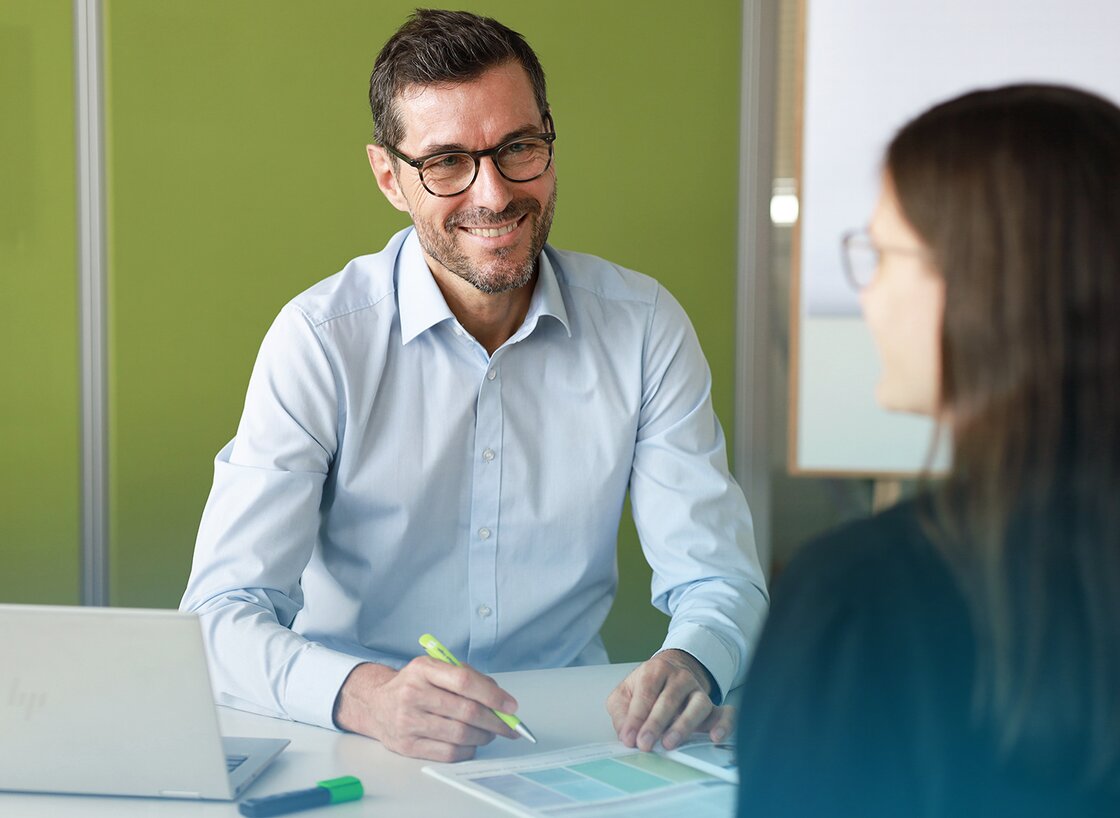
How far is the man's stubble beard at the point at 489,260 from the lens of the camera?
186cm

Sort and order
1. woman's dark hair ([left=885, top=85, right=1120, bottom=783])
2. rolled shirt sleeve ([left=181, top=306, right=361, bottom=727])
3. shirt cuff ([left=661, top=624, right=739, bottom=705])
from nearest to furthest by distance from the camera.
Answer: woman's dark hair ([left=885, top=85, right=1120, bottom=783]) < rolled shirt sleeve ([left=181, top=306, right=361, bottom=727]) < shirt cuff ([left=661, top=624, right=739, bottom=705])

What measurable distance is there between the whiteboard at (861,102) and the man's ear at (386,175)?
1.36 m

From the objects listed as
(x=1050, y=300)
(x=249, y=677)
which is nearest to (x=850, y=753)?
(x=1050, y=300)

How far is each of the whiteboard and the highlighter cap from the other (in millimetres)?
2113

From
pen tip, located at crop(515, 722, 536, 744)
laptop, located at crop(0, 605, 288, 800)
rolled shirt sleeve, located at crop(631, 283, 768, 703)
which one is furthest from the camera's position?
rolled shirt sleeve, located at crop(631, 283, 768, 703)

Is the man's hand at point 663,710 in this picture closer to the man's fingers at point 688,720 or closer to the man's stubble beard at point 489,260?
the man's fingers at point 688,720

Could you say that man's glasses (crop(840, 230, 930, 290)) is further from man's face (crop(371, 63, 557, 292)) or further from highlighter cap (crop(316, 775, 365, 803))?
man's face (crop(371, 63, 557, 292))

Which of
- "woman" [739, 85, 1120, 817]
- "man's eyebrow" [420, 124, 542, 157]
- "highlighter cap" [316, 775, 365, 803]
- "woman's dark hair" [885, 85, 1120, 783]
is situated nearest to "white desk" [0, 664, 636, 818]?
"highlighter cap" [316, 775, 365, 803]

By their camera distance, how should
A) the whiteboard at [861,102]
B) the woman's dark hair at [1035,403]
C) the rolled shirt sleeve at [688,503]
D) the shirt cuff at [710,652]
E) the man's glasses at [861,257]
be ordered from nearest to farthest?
the woman's dark hair at [1035,403]
the man's glasses at [861,257]
the shirt cuff at [710,652]
the rolled shirt sleeve at [688,503]
the whiteboard at [861,102]

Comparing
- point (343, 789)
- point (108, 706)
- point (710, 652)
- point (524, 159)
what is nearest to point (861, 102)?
point (524, 159)

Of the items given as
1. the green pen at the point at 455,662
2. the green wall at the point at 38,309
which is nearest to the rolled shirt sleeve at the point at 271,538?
the green pen at the point at 455,662

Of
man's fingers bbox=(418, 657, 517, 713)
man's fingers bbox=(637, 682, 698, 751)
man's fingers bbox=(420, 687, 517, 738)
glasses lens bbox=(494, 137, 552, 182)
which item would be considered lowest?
man's fingers bbox=(637, 682, 698, 751)

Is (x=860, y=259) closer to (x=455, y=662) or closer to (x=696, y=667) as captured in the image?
(x=455, y=662)

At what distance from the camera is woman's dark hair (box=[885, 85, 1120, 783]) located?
709mm
